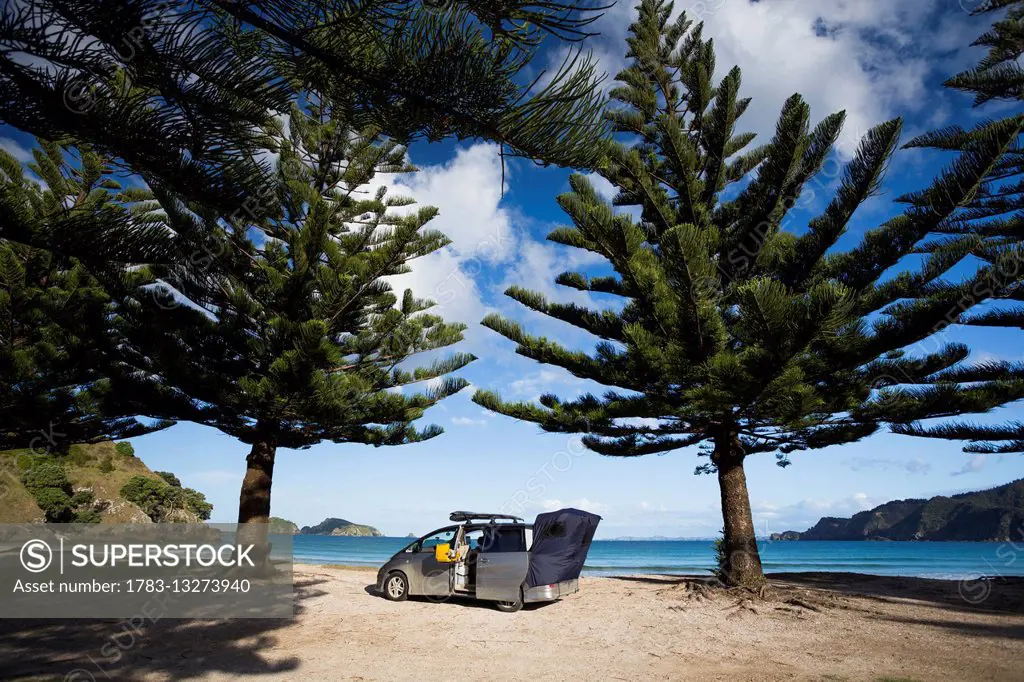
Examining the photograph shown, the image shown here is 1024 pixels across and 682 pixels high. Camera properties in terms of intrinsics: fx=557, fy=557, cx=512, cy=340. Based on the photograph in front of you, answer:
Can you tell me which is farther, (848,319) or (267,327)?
(267,327)

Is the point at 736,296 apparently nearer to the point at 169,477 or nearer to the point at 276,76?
the point at 276,76

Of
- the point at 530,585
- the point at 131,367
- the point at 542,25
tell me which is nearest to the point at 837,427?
the point at 530,585

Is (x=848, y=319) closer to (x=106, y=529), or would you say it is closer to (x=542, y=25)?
(x=542, y=25)

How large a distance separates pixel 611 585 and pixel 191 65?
8654 millimetres

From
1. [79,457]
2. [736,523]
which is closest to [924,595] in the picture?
[736,523]

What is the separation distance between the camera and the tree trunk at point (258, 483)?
27.8 feet

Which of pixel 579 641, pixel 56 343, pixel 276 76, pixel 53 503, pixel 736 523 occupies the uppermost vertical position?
pixel 56 343

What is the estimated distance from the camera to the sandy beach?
4.12 metres

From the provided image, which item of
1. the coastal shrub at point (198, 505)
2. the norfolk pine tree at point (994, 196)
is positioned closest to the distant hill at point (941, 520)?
the norfolk pine tree at point (994, 196)

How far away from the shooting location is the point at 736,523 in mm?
7910

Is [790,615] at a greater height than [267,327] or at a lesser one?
lesser

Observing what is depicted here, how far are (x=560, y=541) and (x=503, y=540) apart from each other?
744 millimetres

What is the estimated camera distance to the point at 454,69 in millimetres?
1825

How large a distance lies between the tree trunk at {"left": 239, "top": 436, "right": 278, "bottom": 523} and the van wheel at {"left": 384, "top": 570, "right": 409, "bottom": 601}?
7.69 feet
